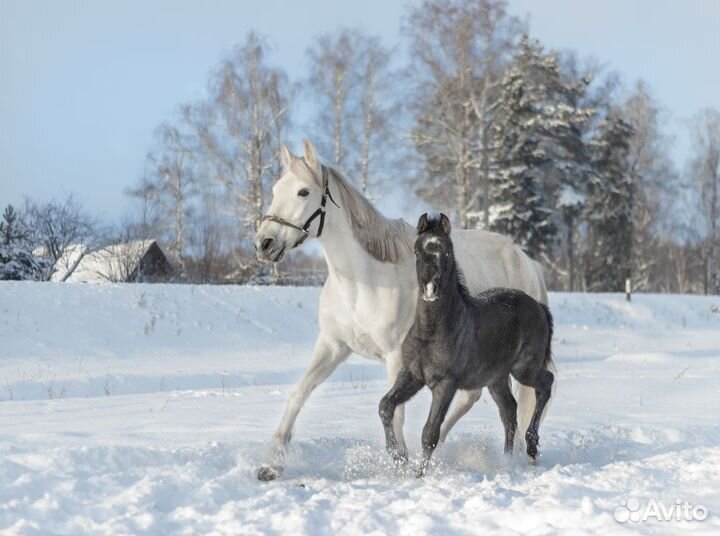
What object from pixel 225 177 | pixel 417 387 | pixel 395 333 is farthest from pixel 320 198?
pixel 225 177

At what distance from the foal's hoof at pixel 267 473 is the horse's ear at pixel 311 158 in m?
1.80

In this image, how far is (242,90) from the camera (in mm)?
25234

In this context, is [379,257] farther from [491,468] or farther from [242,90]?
[242,90]

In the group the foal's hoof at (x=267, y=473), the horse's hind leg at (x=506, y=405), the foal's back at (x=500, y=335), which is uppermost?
the foal's back at (x=500, y=335)

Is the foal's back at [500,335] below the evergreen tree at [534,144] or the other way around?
below

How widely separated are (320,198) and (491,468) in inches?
79.3

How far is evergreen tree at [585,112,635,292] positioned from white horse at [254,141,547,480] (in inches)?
1224

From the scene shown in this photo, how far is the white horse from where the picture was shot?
184 inches

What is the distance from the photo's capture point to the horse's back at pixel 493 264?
5.82 metres

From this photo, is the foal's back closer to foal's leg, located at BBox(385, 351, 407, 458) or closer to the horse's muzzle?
foal's leg, located at BBox(385, 351, 407, 458)

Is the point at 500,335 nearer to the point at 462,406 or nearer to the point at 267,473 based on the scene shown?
the point at 462,406

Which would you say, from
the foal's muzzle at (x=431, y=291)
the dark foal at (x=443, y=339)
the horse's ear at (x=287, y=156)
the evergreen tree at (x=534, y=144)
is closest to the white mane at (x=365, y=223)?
the horse's ear at (x=287, y=156)

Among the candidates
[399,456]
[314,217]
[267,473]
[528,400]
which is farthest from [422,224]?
[528,400]

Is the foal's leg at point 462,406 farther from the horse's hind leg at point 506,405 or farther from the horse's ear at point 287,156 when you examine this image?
the horse's ear at point 287,156
